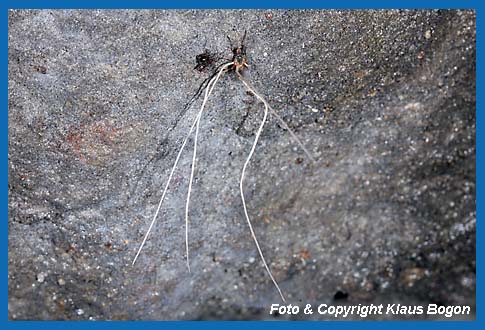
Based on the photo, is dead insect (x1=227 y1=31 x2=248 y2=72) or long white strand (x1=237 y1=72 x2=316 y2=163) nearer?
long white strand (x1=237 y1=72 x2=316 y2=163)

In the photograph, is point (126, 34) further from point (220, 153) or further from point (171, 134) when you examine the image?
point (220, 153)

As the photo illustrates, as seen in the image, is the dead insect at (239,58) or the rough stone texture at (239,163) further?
the dead insect at (239,58)

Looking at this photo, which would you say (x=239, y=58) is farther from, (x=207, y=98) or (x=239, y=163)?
(x=239, y=163)

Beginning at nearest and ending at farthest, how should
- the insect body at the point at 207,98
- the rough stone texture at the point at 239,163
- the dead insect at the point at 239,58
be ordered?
1. the rough stone texture at the point at 239,163
2. the insect body at the point at 207,98
3. the dead insect at the point at 239,58

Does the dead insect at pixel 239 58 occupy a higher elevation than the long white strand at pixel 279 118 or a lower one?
higher

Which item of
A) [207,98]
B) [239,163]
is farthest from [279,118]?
[207,98]

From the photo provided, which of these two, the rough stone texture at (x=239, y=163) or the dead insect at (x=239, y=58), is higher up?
the dead insect at (x=239, y=58)

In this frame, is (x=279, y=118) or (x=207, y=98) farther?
(x=207, y=98)

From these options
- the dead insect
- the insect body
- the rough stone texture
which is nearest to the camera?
the rough stone texture

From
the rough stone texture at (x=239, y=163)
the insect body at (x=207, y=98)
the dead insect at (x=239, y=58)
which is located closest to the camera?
the rough stone texture at (x=239, y=163)

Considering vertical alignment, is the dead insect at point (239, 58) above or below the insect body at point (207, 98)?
above
